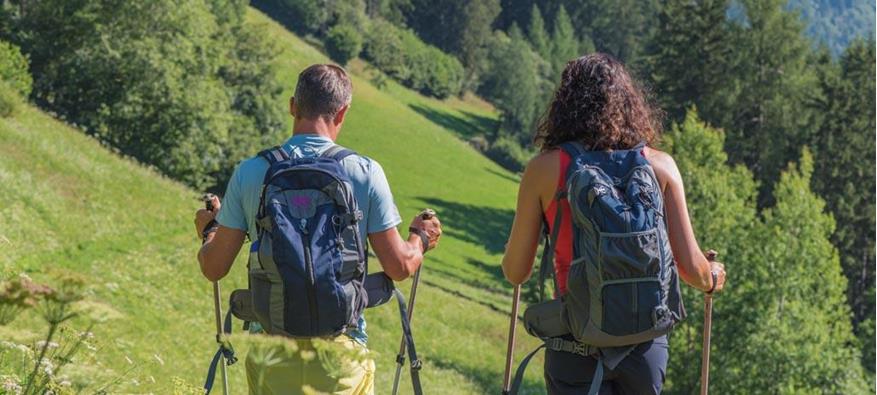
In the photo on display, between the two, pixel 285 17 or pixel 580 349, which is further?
pixel 285 17

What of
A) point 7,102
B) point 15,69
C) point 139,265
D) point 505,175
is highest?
point 7,102

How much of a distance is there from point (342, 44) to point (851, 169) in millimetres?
58020

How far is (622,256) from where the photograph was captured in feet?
14.6

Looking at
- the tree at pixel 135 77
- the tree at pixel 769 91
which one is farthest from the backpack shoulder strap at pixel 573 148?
the tree at pixel 769 91

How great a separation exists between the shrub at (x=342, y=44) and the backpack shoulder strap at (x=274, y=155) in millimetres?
93167

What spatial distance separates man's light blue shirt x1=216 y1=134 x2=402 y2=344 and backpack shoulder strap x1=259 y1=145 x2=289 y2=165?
0.02m

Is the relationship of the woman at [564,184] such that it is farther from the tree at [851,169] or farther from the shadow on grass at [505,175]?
the shadow on grass at [505,175]

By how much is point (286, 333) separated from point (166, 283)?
654 inches

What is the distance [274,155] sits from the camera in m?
4.66


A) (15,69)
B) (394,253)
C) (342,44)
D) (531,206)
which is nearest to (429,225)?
(394,253)

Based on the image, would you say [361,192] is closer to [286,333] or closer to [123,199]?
[286,333]

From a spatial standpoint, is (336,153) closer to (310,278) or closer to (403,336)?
(310,278)

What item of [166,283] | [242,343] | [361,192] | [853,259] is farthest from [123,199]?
[853,259]

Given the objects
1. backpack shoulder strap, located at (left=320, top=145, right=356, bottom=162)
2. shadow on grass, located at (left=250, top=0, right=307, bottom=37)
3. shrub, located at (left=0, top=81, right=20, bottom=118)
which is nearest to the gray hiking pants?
backpack shoulder strap, located at (left=320, top=145, right=356, bottom=162)
